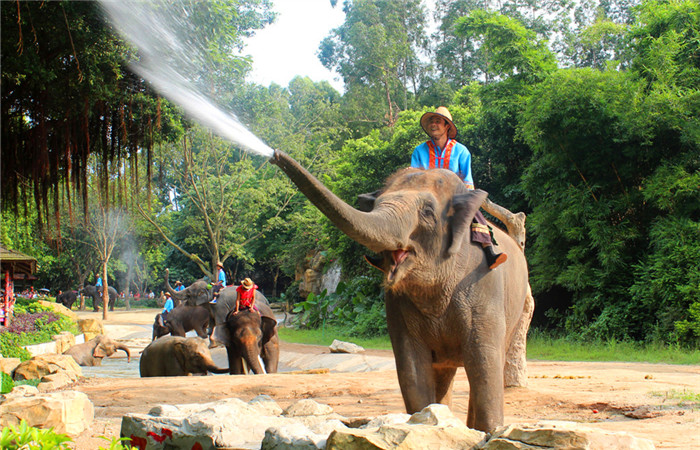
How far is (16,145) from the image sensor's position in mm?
7906

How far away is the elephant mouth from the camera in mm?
3838

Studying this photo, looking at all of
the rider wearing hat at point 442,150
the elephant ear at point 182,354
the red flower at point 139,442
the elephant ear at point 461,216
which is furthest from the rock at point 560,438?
the elephant ear at point 182,354

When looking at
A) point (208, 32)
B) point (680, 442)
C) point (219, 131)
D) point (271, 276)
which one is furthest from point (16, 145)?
point (271, 276)

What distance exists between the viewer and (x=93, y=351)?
19203 millimetres

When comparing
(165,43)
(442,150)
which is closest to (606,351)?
(442,150)

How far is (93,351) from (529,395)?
1526 cm

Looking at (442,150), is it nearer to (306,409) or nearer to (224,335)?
(306,409)

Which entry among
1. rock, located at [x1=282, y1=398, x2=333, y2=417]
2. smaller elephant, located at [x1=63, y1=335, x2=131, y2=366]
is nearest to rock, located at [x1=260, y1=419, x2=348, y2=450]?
rock, located at [x1=282, y1=398, x2=333, y2=417]

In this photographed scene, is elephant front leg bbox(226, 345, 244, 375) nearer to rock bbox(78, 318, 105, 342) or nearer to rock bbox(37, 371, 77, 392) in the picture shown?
rock bbox(37, 371, 77, 392)

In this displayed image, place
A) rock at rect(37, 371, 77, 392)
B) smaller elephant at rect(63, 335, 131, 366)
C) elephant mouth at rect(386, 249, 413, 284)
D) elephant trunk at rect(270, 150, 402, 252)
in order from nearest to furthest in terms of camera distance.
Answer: elephant trunk at rect(270, 150, 402, 252) < elephant mouth at rect(386, 249, 413, 284) < rock at rect(37, 371, 77, 392) < smaller elephant at rect(63, 335, 131, 366)

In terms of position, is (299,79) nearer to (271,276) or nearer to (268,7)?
(271,276)

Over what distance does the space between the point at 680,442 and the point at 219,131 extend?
365 cm

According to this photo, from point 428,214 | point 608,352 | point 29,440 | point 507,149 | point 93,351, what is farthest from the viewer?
point 507,149

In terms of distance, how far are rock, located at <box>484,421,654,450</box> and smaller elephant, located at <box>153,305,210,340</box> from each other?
19.9 metres
